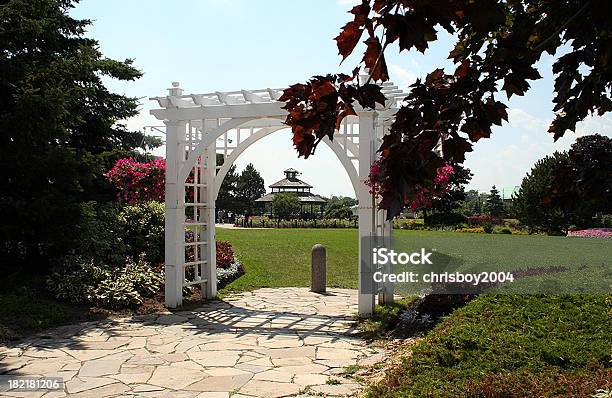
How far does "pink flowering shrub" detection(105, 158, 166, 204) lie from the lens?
372 inches

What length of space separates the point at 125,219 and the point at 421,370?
7946 mm

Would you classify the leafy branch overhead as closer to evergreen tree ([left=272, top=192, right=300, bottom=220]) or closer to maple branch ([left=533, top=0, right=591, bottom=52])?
maple branch ([left=533, top=0, right=591, bottom=52])

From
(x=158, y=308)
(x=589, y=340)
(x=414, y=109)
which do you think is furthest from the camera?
(x=158, y=308)

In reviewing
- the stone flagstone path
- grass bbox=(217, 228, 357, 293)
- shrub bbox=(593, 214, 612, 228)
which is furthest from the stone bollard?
shrub bbox=(593, 214, 612, 228)

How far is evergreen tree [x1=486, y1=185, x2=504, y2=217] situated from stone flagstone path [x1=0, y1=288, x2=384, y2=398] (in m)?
40.7

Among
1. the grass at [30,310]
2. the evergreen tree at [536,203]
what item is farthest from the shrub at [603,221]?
the grass at [30,310]

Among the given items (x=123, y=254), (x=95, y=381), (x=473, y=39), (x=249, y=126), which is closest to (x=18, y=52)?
(x=123, y=254)

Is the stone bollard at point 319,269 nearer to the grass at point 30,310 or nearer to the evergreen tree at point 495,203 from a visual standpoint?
the grass at point 30,310

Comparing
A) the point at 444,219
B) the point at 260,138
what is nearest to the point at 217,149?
the point at 260,138

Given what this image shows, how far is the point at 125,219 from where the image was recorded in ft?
34.4

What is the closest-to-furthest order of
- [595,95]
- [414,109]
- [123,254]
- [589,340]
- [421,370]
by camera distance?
[414,109] < [595,95] < [421,370] < [589,340] < [123,254]

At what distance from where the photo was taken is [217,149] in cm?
902

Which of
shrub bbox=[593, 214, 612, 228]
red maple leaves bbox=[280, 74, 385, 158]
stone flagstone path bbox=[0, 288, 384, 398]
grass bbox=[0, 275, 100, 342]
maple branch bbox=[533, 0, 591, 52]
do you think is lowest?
stone flagstone path bbox=[0, 288, 384, 398]

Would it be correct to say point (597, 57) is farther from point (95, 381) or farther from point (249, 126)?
point (249, 126)
